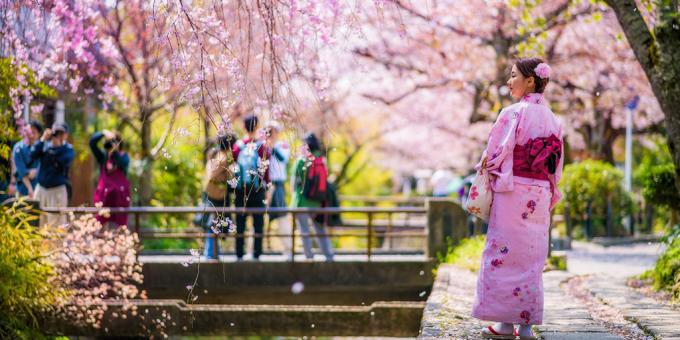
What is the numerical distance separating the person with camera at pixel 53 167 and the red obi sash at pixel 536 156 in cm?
725

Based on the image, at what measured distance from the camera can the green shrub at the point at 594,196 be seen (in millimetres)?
18031

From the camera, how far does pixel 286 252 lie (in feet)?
41.6

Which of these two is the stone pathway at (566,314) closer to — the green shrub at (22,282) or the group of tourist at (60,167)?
the green shrub at (22,282)

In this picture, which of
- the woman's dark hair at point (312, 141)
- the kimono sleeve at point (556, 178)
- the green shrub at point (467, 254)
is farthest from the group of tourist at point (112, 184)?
the kimono sleeve at point (556, 178)

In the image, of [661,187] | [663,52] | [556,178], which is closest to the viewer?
[556,178]

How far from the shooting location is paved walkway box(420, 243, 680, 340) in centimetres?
606

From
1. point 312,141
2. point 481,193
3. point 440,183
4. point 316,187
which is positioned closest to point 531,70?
point 481,193

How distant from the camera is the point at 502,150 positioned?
5.44 m

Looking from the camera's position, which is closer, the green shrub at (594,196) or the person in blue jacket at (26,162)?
the person in blue jacket at (26,162)

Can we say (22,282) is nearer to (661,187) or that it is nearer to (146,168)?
(146,168)

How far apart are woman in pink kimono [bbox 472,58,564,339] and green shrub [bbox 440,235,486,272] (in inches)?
188

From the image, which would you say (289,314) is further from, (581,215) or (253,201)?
(581,215)

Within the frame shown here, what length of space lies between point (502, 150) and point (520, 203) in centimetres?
33

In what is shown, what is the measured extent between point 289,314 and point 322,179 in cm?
257
